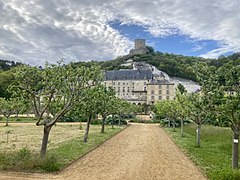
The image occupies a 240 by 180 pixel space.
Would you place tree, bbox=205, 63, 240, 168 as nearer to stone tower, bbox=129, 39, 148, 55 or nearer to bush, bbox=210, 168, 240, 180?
bush, bbox=210, 168, 240, 180

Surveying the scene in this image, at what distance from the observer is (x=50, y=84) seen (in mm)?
13695

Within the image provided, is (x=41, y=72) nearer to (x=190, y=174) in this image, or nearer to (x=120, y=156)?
(x=120, y=156)

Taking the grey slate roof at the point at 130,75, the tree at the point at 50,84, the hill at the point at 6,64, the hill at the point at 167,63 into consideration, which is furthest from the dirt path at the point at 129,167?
the hill at the point at 6,64

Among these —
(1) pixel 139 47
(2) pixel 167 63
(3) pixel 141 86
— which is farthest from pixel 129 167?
(1) pixel 139 47

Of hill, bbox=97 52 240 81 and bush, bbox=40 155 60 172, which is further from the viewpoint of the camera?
hill, bbox=97 52 240 81

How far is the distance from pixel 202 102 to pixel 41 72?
736 cm

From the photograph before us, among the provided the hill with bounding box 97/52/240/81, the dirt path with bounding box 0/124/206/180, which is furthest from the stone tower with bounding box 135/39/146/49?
the dirt path with bounding box 0/124/206/180

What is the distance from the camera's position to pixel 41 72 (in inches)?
541

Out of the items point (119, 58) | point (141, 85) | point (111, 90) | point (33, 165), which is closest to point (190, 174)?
point (33, 165)

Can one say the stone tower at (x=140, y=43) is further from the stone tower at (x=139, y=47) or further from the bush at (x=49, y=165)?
the bush at (x=49, y=165)

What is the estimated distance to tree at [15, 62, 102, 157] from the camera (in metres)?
13.5

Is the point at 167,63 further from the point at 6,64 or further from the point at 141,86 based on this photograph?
the point at 6,64

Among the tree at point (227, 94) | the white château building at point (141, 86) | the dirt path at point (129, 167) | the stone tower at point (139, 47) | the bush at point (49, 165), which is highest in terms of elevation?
the stone tower at point (139, 47)

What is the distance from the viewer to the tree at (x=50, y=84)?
13531mm
